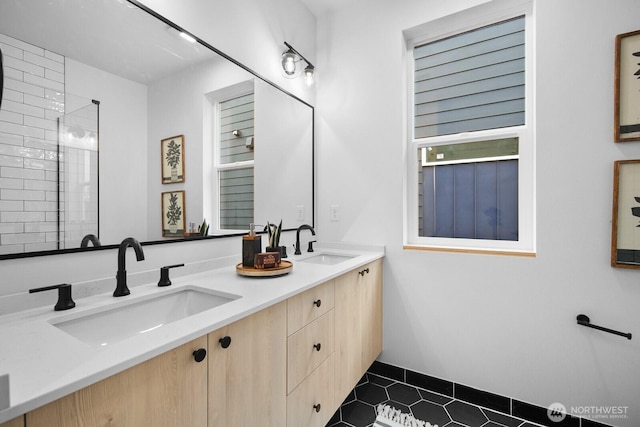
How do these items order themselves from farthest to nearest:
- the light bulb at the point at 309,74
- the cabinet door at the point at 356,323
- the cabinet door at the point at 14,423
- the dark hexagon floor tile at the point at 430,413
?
the light bulb at the point at 309,74 → the dark hexagon floor tile at the point at 430,413 → the cabinet door at the point at 356,323 → the cabinet door at the point at 14,423

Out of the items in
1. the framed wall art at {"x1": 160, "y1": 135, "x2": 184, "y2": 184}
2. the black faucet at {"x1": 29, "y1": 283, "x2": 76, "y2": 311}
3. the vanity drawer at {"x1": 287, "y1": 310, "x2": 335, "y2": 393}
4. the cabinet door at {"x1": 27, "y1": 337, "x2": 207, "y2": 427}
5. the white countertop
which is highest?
the framed wall art at {"x1": 160, "y1": 135, "x2": 184, "y2": 184}

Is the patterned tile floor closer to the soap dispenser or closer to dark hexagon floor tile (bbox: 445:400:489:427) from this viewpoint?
dark hexagon floor tile (bbox: 445:400:489:427)

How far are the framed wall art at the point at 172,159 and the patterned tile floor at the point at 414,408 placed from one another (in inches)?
60.7

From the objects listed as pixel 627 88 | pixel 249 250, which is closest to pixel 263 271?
pixel 249 250

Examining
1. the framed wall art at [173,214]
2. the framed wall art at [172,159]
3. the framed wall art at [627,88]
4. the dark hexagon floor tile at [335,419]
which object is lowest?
the dark hexagon floor tile at [335,419]

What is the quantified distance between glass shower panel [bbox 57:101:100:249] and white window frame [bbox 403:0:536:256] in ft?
5.81

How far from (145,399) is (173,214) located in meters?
0.87

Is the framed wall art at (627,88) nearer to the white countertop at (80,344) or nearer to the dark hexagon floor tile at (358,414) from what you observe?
the white countertop at (80,344)

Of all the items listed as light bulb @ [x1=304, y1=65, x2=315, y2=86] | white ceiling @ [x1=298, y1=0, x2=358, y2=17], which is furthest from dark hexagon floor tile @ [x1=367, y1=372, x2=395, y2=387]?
white ceiling @ [x1=298, y1=0, x2=358, y2=17]

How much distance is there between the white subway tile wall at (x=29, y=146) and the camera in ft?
3.05

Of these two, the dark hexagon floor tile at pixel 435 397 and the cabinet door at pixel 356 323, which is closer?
the cabinet door at pixel 356 323

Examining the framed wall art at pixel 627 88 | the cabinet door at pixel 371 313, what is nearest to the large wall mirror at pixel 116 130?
the cabinet door at pixel 371 313

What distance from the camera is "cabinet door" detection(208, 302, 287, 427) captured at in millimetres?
905

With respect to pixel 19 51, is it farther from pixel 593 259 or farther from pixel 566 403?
pixel 566 403
